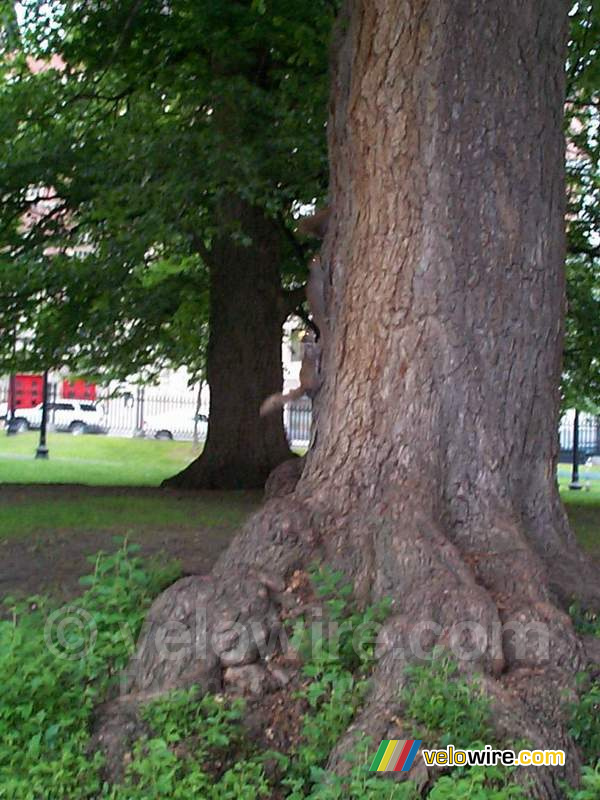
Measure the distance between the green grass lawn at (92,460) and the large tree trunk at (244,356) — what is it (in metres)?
5.49

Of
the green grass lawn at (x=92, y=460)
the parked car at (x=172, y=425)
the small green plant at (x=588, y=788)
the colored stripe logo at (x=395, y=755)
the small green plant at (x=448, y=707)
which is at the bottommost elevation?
the small green plant at (x=588, y=788)

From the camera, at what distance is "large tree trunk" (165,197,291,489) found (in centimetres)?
1549

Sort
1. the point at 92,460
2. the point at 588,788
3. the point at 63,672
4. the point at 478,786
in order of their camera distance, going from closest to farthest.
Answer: the point at 478,786 → the point at 588,788 → the point at 63,672 → the point at 92,460

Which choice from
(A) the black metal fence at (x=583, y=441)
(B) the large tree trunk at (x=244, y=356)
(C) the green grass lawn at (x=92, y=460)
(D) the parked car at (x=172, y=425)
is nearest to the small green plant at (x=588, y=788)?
(B) the large tree trunk at (x=244, y=356)

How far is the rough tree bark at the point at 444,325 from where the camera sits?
23.2ft

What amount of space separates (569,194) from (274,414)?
17.0 ft

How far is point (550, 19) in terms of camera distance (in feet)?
26.0

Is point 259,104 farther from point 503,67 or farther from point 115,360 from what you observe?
point 115,360

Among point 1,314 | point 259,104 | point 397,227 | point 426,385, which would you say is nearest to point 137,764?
point 426,385

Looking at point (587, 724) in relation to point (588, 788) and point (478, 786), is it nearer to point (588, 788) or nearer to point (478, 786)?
point (588, 788)

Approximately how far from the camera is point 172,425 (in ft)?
146

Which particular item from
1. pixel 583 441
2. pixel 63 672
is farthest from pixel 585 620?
pixel 583 441

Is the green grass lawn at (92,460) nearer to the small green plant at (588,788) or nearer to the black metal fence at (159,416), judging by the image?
the black metal fence at (159,416)

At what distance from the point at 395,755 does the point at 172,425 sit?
39300 mm
